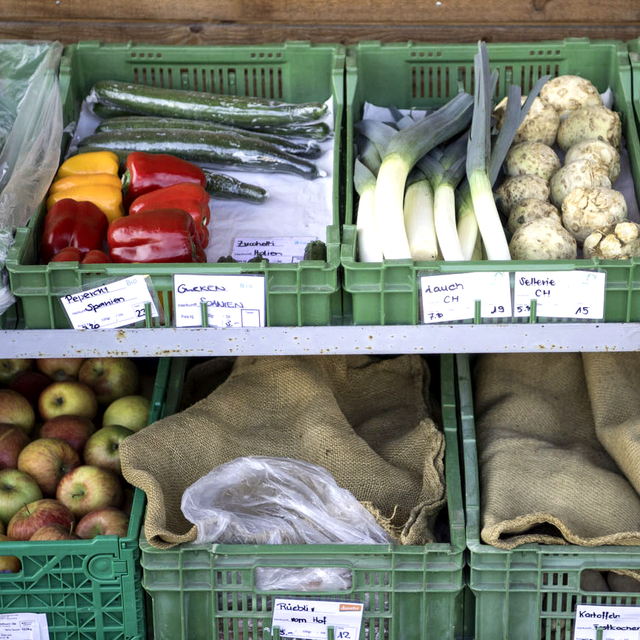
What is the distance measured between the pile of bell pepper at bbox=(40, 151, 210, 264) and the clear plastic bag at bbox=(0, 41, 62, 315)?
0.17 feet

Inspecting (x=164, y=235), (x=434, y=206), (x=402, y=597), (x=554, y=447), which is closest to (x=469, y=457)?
(x=554, y=447)

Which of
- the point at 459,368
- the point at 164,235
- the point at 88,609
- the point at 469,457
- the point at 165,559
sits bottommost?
the point at 88,609

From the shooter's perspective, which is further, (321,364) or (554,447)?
(321,364)

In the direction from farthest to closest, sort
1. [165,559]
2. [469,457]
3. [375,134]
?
[375,134] < [469,457] < [165,559]

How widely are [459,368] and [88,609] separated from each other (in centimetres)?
101

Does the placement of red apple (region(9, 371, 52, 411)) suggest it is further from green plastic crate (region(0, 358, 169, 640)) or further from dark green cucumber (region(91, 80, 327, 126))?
dark green cucumber (region(91, 80, 327, 126))

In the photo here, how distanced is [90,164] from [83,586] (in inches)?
38.0

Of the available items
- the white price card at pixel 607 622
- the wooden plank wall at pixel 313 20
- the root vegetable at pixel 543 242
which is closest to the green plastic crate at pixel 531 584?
the white price card at pixel 607 622

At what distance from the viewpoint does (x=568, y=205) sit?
80.1 inches

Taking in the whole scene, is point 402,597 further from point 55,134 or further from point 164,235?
point 55,134

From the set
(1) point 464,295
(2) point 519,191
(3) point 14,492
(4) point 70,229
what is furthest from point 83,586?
(2) point 519,191

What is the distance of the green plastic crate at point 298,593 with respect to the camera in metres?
1.81

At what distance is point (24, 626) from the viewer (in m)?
1.88

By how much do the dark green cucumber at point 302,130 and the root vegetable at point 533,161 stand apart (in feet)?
1.57
